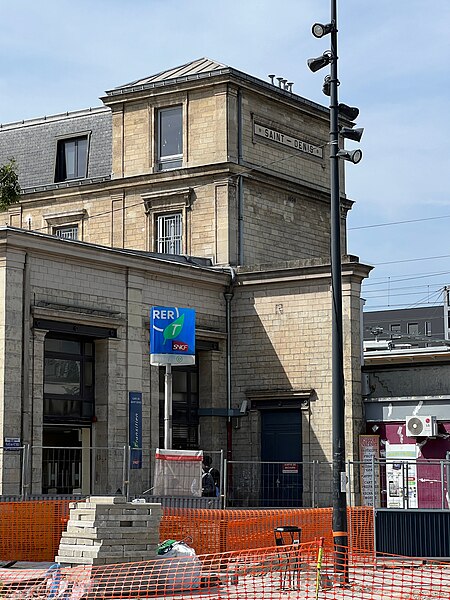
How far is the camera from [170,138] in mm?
40531

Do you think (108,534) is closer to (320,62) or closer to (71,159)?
(320,62)

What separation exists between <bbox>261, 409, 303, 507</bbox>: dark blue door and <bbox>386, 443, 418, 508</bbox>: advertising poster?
112 inches

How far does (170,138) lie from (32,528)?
750 inches

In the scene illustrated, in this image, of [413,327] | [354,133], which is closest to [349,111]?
A: [354,133]

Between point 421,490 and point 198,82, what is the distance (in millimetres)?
15915

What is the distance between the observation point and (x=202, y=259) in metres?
38.8

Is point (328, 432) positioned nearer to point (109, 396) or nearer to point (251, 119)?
point (109, 396)

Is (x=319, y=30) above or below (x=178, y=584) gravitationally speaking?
above

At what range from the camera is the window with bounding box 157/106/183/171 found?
4031cm

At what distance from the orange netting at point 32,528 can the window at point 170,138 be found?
1793 cm

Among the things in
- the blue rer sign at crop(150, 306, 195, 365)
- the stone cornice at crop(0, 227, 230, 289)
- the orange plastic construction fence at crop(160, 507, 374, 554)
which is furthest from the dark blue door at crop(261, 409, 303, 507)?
the orange plastic construction fence at crop(160, 507, 374, 554)

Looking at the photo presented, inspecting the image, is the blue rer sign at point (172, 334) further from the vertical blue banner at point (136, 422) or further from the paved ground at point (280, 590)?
the paved ground at point (280, 590)

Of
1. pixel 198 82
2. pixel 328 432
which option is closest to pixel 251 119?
pixel 198 82

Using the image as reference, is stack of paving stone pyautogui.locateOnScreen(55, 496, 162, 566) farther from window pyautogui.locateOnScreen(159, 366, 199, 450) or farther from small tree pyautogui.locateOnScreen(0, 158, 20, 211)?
window pyautogui.locateOnScreen(159, 366, 199, 450)
